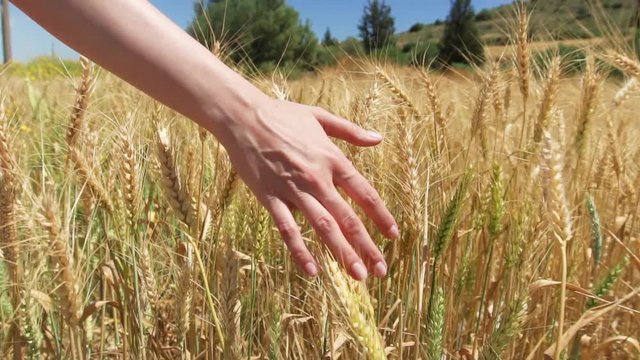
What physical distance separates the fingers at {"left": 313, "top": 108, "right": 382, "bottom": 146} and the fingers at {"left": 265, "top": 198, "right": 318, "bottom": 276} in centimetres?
17

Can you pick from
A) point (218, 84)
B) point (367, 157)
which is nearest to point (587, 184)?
point (367, 157)

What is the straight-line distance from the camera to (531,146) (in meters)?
1.73

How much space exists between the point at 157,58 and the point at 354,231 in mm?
340

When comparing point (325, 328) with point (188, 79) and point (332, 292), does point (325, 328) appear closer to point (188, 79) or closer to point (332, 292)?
point (332, 292)

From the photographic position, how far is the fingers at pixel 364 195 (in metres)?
0.86

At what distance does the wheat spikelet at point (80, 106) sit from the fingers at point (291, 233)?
2.03 ft

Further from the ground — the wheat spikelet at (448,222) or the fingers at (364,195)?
the fingers at (364,195)

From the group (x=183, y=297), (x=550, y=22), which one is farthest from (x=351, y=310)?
(x=550, y=22)

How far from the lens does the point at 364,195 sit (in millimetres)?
871

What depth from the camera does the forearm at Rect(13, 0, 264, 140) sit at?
81cm

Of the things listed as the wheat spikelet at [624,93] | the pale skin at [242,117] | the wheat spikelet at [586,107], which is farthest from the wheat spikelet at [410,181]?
the wheat spikelet at [624,93]

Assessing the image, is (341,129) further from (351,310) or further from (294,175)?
(351,310)

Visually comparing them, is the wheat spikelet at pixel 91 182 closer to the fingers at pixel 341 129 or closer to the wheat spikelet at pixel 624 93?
the fingers at pixel 341 129

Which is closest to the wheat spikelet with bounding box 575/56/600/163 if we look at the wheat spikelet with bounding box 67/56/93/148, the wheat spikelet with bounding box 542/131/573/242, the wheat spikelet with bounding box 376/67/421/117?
the wheat spikelet with bounding box 376/67/421/117
